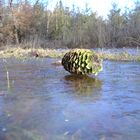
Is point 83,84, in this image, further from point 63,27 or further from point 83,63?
point 63,27

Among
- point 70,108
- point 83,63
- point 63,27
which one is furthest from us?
point 63,27

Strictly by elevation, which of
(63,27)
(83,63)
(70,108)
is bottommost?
(70,108)

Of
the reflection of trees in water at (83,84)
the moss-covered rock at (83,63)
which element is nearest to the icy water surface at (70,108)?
the reflection of trees in water at (83,84)

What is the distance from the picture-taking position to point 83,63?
11172 millimetres

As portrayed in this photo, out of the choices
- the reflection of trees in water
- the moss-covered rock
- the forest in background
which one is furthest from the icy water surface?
the forest in background

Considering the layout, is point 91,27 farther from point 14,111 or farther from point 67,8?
point 14,111

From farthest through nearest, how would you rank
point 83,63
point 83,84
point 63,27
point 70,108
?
point 63,27 < point 83,63 < point 83,84 < point 70,108

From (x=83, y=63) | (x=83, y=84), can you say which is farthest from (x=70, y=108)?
(x=83, y=63)

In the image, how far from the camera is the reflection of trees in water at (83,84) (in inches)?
346

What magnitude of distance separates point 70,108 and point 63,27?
28.7 metres

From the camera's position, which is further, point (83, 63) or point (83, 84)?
point (83, 63)

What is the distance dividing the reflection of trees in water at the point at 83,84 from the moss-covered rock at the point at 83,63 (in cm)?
20

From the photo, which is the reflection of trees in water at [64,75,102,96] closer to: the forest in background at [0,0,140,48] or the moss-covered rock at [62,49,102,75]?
the moss-covered rock at [62,49,102,75]

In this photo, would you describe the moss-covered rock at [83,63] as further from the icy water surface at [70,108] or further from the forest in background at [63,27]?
the forest in background at [63,27]
